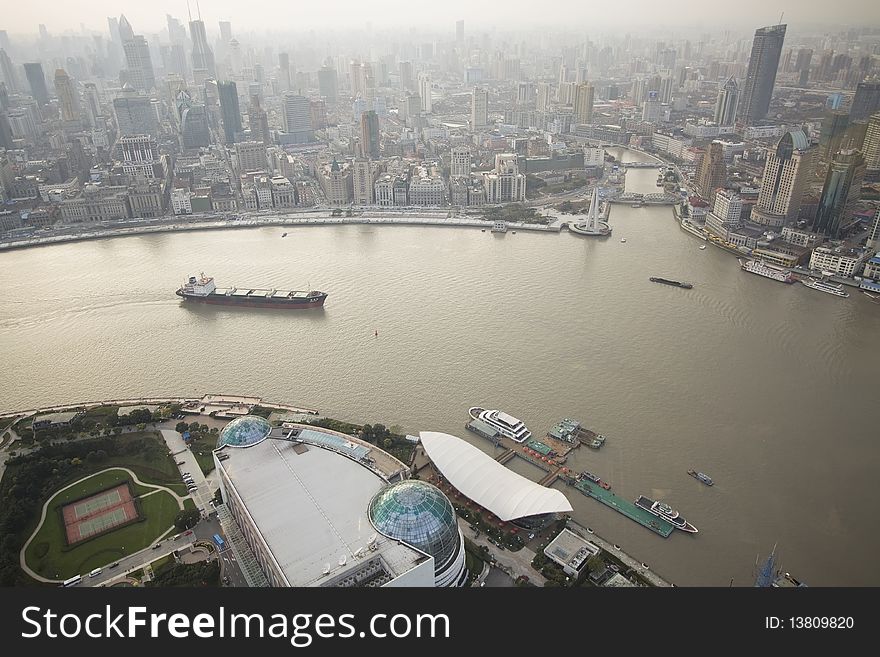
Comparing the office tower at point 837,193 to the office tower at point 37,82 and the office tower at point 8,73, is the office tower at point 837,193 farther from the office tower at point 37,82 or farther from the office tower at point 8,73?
the office tower at point 8,73

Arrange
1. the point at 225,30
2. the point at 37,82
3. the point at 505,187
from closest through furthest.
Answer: the point at 505,187
the point at 37,82
the point at 225,30

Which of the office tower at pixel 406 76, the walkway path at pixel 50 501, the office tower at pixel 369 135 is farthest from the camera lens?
the office tower at pixel 406 76

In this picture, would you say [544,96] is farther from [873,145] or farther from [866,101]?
[873,145]

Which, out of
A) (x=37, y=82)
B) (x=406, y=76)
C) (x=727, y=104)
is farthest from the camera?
(x=406, y=76)

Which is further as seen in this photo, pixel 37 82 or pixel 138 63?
pixel 138 63

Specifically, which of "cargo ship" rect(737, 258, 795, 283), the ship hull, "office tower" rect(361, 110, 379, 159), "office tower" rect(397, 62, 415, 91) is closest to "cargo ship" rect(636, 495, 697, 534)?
the ship hull

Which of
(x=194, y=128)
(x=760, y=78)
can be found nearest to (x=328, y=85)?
(x=194, y=128)

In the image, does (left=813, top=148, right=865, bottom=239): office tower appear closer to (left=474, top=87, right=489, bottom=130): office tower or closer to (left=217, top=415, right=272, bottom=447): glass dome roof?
(left=217, top=415, right=272, bottom=447): glass dome roof

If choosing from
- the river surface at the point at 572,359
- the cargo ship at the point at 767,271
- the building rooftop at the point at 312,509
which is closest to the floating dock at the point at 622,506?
the river surface at the point at 572,359
